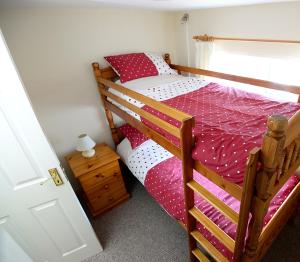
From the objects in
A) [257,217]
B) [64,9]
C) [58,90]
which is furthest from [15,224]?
[64,9]

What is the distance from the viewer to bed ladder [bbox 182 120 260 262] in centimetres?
77

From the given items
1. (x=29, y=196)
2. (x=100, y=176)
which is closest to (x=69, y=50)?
(x=100, y=176)

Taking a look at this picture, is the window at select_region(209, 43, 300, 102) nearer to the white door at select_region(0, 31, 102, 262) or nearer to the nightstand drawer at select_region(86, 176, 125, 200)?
the nightstand drawer at select_region(86, 176, 125, 200)

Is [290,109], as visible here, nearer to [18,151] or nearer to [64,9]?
[18,151]

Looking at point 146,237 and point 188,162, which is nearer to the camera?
→ point 188,162

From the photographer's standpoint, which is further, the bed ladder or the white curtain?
the white curtain

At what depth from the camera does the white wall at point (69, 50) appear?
1.80m

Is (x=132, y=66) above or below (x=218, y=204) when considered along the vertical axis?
above

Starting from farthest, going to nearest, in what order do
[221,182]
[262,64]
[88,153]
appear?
[88,153]
[262,64]
[221,182]

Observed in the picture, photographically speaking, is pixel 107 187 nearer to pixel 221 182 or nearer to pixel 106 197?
pixel 106 197

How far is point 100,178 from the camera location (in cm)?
199

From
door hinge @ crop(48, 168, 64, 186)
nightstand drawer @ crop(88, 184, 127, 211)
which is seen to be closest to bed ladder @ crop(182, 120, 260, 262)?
door hinge @ crop(48, 168, 64, 186)

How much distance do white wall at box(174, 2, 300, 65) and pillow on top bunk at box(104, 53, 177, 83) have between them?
58 centimetres

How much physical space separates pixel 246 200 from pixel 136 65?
181 cm
